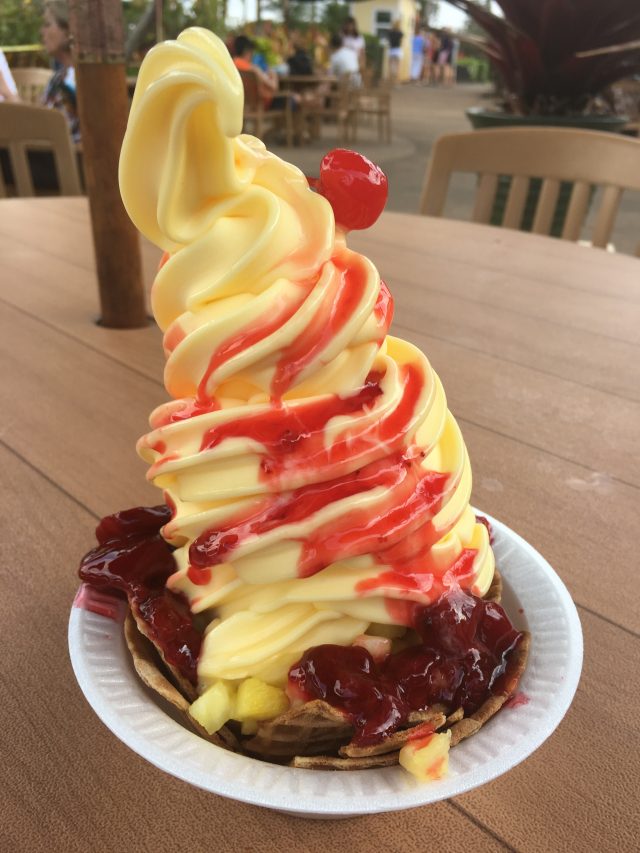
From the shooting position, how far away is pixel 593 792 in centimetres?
51

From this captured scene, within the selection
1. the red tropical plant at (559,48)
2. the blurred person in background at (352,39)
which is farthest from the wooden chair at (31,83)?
the blurred person in background at (352,39)

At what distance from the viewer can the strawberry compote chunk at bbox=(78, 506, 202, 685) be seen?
1.69 feet

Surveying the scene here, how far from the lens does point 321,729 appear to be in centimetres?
48

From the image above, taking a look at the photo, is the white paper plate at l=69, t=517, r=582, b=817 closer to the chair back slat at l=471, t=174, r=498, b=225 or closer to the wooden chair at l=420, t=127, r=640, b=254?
the wooden chair at l=420, t=127, r=640, b=254

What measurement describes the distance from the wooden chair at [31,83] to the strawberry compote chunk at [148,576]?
13.1 feet

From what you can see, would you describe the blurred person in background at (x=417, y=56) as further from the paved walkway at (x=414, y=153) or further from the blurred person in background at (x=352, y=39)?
the blurred person in background at (x=352, y=39)

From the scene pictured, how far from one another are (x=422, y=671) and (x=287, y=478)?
0.15m

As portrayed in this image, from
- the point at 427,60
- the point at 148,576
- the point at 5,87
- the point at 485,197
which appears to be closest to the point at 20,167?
the point at 5,87

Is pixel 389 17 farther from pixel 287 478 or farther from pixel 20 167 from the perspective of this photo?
pixel 287 478

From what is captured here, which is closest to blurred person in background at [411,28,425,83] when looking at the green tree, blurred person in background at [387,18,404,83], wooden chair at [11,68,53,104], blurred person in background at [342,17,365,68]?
blurred person in background at [387,18,404,83]

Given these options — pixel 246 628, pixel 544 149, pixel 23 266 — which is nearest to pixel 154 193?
pixel 246 628

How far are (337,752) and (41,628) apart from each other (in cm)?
29

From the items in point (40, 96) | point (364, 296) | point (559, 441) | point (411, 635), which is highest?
point (364, 296)

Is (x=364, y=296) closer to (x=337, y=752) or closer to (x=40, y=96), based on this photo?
(x=337, y=752)
